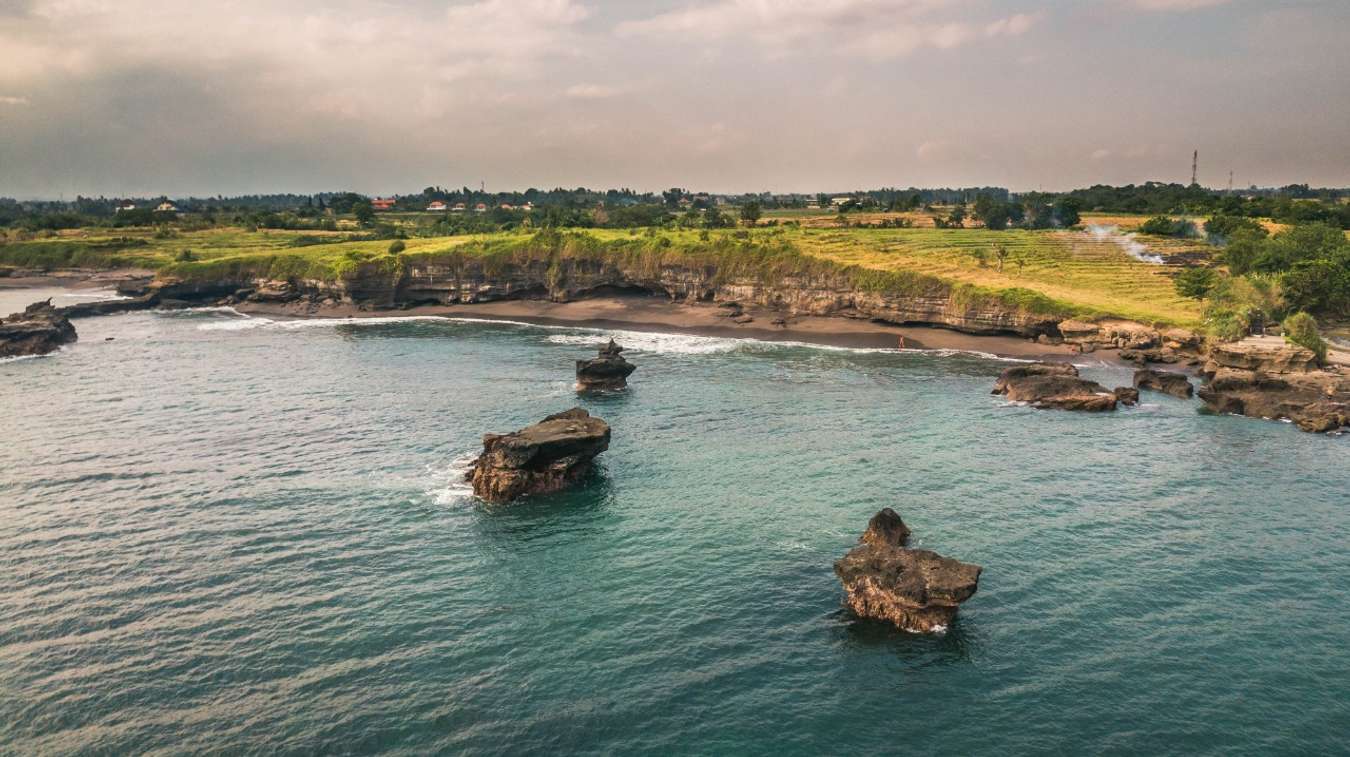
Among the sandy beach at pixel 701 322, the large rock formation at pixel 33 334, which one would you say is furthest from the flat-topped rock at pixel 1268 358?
the large rock formation at pixel 33 334

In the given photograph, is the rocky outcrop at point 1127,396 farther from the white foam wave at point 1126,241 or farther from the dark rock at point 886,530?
the white foam wave at point 1126,241

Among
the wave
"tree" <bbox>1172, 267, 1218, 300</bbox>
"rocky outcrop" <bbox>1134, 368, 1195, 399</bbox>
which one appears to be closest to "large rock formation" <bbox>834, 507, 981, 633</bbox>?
"rocky outcrop" <bbox>1134, 368, 1195, 399</bbox>

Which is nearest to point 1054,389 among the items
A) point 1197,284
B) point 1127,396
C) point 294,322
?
point 1127,396

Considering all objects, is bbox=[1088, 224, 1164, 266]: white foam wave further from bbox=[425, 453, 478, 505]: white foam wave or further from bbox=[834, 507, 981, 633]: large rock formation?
bbox=[425, 453, 478, 505]: white foam wave

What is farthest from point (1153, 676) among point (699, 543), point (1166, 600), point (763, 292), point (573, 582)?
point (763, 292)

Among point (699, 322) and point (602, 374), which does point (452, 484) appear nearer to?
point (602, 374)

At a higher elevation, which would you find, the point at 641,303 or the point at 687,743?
the point at 641,303

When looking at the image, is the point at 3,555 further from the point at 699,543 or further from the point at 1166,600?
the point at 1166,600
